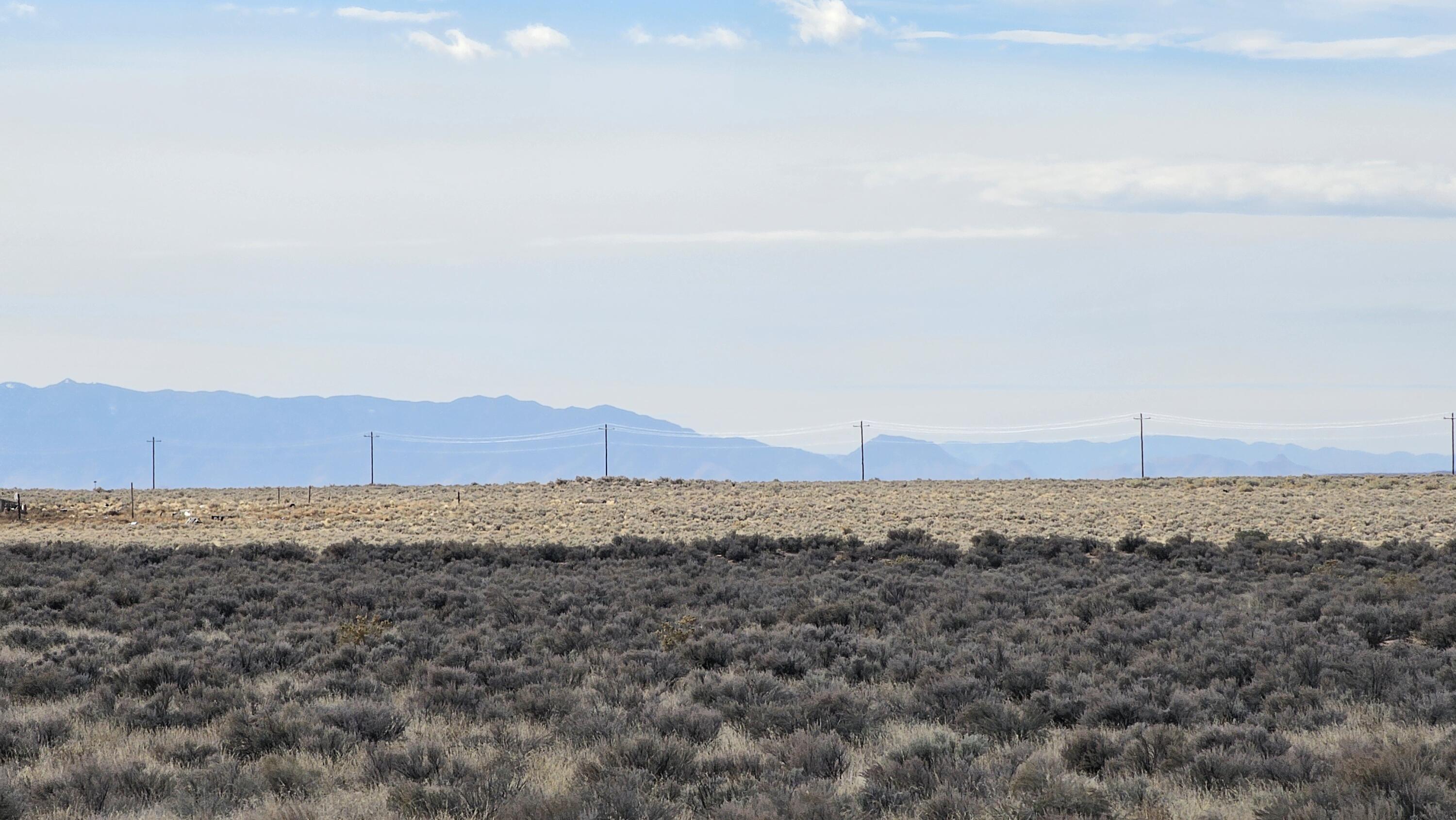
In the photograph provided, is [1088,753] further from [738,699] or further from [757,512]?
[757,512]

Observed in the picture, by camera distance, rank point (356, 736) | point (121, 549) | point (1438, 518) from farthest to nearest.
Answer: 1. point (1438, 518)
2. point (121, 549)
3. point (356, 736)

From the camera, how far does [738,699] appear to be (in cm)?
1207

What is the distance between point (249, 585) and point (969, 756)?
1761cm

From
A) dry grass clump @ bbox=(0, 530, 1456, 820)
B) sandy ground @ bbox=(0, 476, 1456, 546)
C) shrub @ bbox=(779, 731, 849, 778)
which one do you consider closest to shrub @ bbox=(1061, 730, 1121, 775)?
dry grass clump @ bbox=(0, 530, 1456, 820)

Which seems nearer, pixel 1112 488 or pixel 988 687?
pixel 988 687

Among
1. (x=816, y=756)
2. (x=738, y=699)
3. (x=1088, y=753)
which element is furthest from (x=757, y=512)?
(x=816, y=756)

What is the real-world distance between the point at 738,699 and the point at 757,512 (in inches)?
1696

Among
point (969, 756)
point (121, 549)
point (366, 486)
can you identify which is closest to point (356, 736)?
point (969, 756)

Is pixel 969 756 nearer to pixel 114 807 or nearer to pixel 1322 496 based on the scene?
pixel 114 807

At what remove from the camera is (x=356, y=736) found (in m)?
10.4

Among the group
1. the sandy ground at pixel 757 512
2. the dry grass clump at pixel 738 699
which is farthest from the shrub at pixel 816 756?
the sandy ground at pixel 757 512

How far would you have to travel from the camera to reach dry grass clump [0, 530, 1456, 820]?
27.1ft

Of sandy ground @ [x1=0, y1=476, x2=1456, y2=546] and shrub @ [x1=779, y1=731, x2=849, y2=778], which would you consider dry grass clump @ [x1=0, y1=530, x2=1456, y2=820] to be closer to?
shrub @ [x1=779, y1=731, x2=849, y2=778]

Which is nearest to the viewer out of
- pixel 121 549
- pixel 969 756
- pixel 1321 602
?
pixel 969 756
